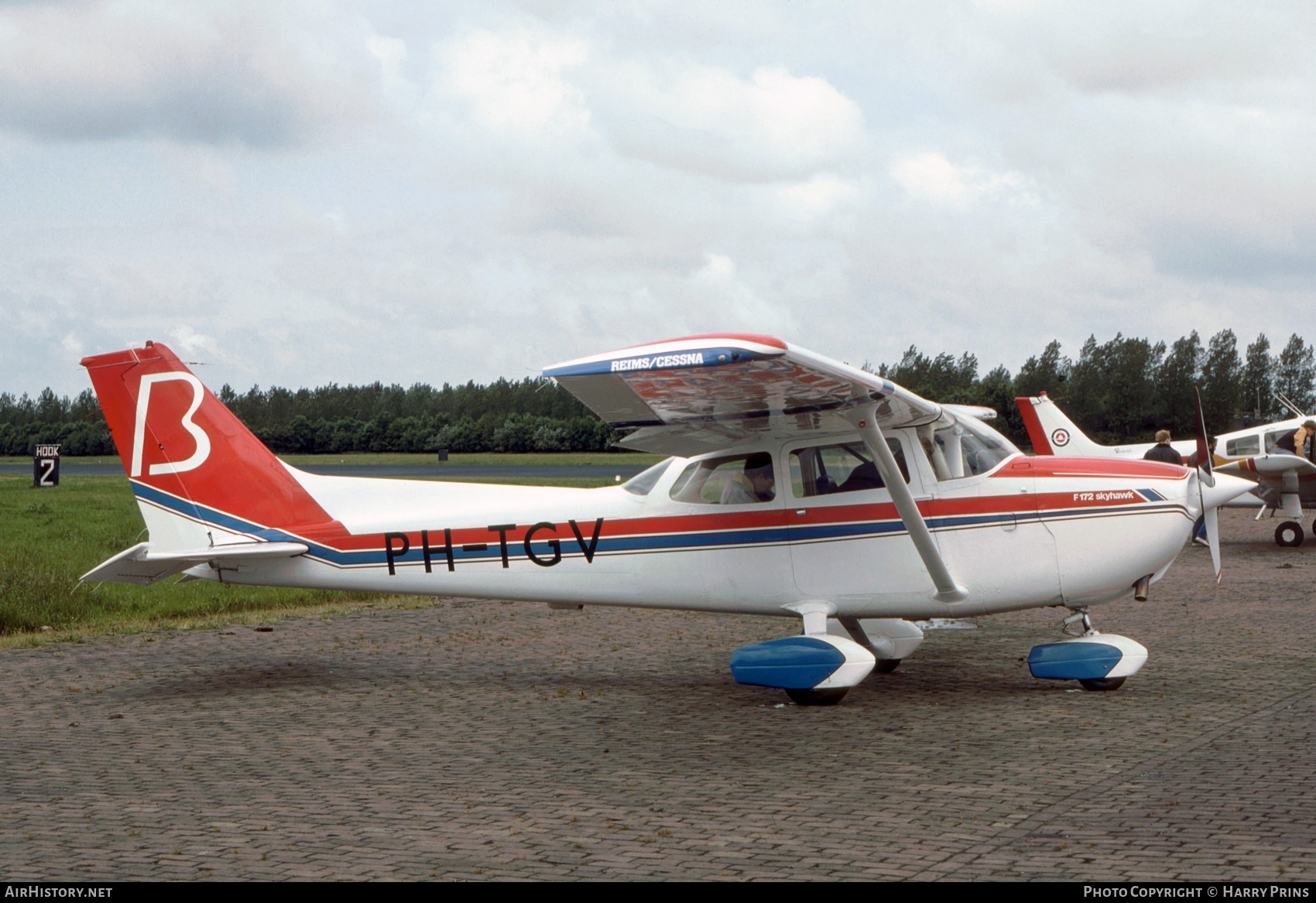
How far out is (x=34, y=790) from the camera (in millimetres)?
6172

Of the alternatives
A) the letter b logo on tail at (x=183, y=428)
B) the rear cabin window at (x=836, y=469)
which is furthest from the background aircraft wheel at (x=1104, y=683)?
the letter b logo on tail at (x=183, y=428)

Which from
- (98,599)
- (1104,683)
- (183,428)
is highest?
(183,428)

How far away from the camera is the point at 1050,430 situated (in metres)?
23.6

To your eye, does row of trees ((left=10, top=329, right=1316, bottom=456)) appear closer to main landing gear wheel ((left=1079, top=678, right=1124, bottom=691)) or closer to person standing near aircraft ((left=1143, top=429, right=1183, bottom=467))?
person standing near aircraft ((left=1143, top=429, right=1183, bottom=467))

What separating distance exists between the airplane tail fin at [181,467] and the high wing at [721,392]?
3079 millimetres

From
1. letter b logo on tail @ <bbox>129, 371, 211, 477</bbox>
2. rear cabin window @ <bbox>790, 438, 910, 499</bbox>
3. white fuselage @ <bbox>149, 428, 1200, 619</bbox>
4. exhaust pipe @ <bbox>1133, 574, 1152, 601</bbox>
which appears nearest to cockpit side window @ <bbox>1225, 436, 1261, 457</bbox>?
white fuselage @ <bbox>149, 428, 1200, 619</bbox>

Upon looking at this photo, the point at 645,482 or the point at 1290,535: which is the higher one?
the point at 645,482

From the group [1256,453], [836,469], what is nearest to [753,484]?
[836,469]

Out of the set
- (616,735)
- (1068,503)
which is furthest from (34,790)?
(1068,503)

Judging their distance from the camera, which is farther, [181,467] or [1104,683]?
[181,467]

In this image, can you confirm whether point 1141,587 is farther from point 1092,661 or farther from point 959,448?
point 959,448

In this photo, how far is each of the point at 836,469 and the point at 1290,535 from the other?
52.9ft

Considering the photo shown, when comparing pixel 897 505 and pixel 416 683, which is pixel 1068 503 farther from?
pixel 416 683

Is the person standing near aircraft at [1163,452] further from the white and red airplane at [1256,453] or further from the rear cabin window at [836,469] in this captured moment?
the rear cabin window at [836,469]
